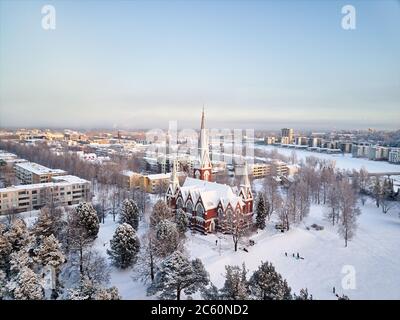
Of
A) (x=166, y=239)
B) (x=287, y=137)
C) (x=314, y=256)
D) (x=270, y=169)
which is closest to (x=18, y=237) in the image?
(x=166, y=239)

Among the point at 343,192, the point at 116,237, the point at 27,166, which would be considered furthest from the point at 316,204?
the point at 27,166

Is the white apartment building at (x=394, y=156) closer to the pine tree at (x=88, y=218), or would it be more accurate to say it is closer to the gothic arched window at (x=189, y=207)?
the gothic arched window at (x=189, y=207)

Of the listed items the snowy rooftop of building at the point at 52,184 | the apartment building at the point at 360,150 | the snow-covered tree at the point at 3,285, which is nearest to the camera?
the snow-covered tree at the point at 3,285

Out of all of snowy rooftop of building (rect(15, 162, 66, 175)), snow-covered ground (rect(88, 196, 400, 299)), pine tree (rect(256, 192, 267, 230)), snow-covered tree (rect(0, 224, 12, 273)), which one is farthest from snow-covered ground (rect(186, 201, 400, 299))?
snowy rooftop of building (rect(15, 162, 66, 175))

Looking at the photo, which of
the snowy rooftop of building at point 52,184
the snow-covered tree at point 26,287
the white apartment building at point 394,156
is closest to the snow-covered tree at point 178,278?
the snow-covered tree at point 26,287

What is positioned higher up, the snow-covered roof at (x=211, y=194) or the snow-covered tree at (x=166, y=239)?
the snow-covered roof at (x=211, y=194)

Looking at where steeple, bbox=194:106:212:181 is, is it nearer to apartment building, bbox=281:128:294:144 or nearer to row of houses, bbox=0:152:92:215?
row of houses, bbox=0:152:92:215
